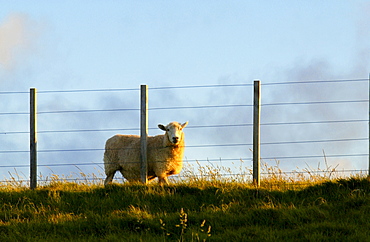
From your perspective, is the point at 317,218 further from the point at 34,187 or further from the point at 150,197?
the point at 34,187

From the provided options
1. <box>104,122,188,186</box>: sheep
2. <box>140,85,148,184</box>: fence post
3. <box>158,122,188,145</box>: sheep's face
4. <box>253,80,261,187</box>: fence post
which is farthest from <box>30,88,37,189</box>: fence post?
<box>253,80,261,187</box>: fence post

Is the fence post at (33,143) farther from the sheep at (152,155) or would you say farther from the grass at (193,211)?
the sheep at (152,155)

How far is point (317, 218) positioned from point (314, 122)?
3.16 meters

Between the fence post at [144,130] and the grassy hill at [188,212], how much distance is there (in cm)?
87

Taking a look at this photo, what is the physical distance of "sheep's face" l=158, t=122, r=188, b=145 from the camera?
12.2 m

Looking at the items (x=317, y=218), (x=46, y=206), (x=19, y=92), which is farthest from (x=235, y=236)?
(x=19, y=92)

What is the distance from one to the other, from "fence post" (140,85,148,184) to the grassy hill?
34.3 inches

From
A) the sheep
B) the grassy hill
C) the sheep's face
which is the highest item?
the sheep's face

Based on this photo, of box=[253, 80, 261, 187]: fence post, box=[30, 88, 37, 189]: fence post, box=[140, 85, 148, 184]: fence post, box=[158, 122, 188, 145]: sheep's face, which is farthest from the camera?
box=[158, 122, 188, 145]: sheep's face

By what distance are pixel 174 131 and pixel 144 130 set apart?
75 centimetres

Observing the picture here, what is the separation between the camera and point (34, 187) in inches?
473

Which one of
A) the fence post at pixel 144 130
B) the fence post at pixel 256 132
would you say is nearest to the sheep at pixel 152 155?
the fence post at pixel 144 130

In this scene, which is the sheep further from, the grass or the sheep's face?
the grass

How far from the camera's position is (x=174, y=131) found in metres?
12.3
